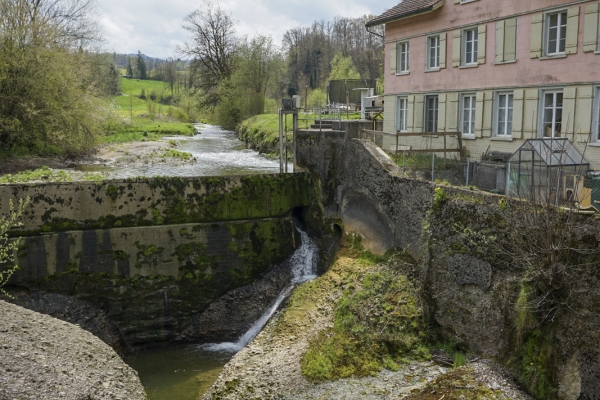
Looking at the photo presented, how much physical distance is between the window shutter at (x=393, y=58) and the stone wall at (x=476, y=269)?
728 cm

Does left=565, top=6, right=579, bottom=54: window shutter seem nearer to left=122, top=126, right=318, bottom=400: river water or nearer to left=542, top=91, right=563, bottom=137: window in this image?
left=542, top=91, right=563, bottom=137: window

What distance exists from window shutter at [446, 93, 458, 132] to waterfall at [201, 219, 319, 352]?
6732 millimetres

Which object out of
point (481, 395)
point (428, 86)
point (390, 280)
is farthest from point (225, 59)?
point (481, 395)

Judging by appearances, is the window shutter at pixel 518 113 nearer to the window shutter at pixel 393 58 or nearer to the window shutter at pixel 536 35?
the window shutter at pixel 536 35

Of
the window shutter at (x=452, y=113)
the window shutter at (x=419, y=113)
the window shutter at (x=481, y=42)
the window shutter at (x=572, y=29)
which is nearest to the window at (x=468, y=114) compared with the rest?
the window shutter at (x=452, y=113)

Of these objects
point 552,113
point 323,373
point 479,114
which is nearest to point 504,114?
point 479,114

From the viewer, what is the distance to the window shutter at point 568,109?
1670cm

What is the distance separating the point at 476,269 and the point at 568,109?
7.11 meters

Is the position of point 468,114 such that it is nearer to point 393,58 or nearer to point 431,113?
point 431,113

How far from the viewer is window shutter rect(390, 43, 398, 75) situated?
79.2ft

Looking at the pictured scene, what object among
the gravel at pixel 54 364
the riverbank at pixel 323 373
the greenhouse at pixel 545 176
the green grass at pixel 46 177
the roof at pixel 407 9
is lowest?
the riverbank at pixel 323 373

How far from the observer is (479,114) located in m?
19.9

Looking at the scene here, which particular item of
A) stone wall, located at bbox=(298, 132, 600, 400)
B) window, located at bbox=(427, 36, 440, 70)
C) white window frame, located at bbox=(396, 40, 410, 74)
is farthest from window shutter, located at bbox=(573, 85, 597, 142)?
white window frame, located at bbox=(396, 40, 410, 74)

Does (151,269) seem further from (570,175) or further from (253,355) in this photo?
(570,175)
